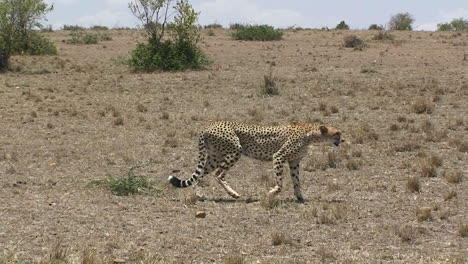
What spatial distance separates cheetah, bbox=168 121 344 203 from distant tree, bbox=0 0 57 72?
21.3 meters

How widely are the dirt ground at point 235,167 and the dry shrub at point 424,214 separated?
23 mm

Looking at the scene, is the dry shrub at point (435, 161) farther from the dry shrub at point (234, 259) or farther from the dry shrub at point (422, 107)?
the dry shrub at point (234, 259)

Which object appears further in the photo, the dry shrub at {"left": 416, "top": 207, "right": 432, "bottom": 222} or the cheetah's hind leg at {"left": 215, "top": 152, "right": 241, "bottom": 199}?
the cheetah's hind leg at {"left": 215, "top": 152, "right": 241, "bottom": 199}

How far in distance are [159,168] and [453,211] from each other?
5783 millimetres

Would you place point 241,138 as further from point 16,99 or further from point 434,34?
point 434,34

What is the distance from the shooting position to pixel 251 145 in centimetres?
1137

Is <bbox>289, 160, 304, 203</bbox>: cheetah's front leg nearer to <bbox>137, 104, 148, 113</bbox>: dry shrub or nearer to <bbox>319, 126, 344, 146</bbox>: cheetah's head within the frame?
<bbox>319, 126, 344, 146</bbox>: cheetah's head

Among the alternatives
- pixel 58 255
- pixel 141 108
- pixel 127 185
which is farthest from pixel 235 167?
pixel 141 108

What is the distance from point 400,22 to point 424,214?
55.2 metres

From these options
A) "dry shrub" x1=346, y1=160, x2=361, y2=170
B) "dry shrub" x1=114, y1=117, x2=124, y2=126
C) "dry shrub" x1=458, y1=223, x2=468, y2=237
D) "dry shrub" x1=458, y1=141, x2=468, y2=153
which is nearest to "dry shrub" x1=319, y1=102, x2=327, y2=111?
"dry shrub" x1=114, y1=117, x2=124, y2=126

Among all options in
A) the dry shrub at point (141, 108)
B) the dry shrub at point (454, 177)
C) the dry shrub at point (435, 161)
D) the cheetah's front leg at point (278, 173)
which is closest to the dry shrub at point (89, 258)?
the cheetah's front leg at point (278, 173)

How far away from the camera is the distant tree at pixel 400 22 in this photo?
61.6 meters

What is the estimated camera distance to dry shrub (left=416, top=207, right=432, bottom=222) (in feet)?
31.8

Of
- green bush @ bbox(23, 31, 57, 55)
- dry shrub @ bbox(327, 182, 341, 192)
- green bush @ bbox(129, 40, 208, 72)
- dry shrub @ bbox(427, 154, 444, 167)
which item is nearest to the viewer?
dry shrub @ bbox(327, 182, 341, 192)
